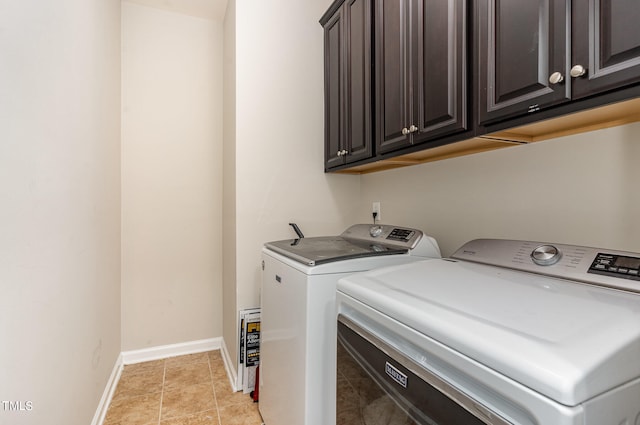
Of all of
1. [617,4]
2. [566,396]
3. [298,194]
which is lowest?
[566,396]

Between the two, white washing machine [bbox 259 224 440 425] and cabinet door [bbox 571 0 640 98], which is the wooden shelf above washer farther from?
white washing machine [bbox 259 224 440 425]

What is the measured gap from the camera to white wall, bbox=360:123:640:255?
3.15 feet

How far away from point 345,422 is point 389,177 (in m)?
1.42

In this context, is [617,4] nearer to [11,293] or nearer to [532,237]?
[532,237]

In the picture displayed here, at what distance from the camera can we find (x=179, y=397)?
1.98m

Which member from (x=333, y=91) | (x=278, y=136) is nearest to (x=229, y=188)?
(x=278, y=136)

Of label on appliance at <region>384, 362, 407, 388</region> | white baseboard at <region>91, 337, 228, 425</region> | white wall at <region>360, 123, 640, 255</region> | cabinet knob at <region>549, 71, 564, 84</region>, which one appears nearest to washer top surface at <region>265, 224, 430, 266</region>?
white wall at <region>360, 123, 640, 255</region>

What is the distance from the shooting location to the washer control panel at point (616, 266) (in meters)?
0.77

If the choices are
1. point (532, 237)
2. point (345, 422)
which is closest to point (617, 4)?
point (532, 237)

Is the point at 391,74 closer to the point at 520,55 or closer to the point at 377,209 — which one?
the point at 520,55

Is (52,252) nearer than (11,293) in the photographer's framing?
No

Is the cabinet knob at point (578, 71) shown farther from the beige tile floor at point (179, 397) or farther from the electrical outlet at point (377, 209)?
the beige tile floor at point (179, 397)

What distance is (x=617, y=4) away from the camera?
710 millimetres

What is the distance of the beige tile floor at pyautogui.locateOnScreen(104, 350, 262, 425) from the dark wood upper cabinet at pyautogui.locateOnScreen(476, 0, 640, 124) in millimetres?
1968
